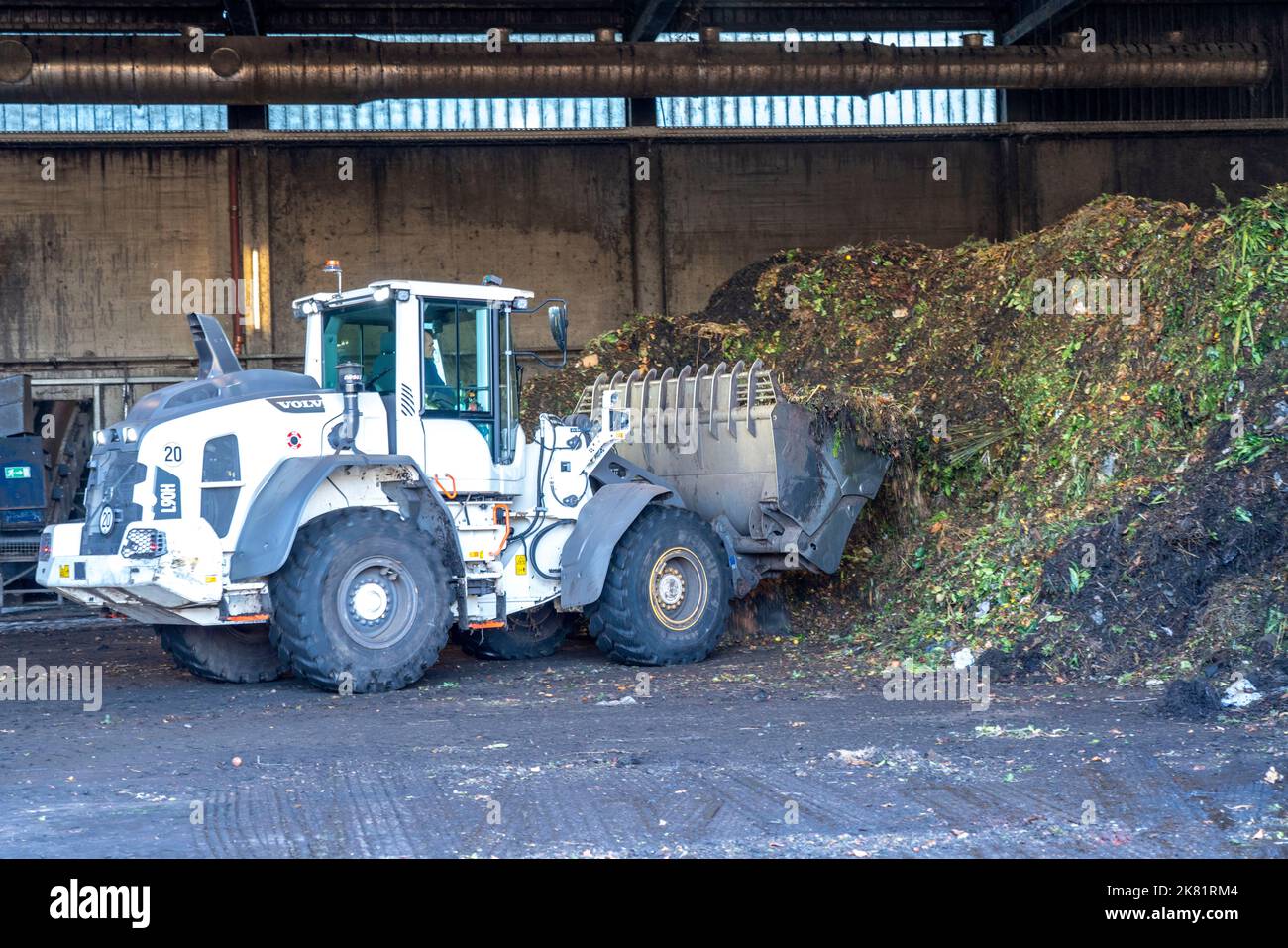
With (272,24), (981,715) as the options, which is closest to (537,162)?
(272,24)

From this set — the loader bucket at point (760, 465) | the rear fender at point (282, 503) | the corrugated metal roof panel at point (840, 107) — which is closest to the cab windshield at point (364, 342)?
the rear fender at point (282, 503)

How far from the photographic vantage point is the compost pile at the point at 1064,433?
28.9 ft

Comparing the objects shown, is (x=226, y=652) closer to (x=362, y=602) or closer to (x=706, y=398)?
(x=362, y=602)

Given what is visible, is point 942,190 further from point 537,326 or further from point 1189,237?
point 1189,237

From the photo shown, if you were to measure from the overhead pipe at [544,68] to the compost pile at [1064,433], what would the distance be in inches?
137

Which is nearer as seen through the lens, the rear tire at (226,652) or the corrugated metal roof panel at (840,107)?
the rear tire at (226,652)

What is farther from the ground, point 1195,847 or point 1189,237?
point 1189,237

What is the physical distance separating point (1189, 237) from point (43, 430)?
39.5ft

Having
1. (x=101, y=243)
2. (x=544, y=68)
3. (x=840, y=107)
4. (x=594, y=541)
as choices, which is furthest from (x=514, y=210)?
(x=594, y=541)

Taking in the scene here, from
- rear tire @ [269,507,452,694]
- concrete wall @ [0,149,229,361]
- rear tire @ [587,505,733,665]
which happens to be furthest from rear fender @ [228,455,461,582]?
concrete wall @ [0,149,229,361]

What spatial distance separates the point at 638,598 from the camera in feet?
33.0

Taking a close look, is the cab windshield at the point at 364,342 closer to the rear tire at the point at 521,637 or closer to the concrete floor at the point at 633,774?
the concrete floor at the point at 633,774

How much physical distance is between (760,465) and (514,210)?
8944mm

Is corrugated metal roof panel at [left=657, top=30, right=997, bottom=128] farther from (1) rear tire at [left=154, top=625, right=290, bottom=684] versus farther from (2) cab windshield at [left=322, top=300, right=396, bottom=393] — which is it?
(1) rear tire at [left=154, top=625, right=290, bottom=684]
